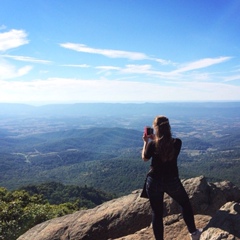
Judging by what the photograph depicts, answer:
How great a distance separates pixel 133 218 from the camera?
34.0 ft

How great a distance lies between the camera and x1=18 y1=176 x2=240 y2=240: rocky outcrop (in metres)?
9.67

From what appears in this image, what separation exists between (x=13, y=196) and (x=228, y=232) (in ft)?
76.6

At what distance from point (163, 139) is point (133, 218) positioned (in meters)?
4.91

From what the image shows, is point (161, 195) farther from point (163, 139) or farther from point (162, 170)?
point (163, 139)

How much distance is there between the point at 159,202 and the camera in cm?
713

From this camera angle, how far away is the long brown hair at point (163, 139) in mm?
6613

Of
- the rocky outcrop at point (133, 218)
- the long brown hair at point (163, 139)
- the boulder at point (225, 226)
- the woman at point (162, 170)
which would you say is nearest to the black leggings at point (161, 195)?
the woman at point (162, 170)

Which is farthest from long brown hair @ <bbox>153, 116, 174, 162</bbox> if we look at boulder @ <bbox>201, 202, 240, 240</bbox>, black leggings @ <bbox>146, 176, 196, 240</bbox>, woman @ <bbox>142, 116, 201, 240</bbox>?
boulder @ <bbox>201, 202, 240, 240</bbox>

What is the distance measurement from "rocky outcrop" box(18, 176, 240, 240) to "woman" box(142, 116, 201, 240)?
6.75 feet


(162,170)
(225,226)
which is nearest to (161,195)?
(162,170)

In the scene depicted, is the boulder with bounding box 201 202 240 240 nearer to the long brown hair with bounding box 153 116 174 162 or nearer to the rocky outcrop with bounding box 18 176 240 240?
the rocky outcrop with bounding box 18 176 240 240

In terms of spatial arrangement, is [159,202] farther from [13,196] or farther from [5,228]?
[13,196]

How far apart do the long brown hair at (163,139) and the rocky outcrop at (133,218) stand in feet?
11.9

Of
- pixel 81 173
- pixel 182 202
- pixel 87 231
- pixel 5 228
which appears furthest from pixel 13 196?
pixel 81 173
